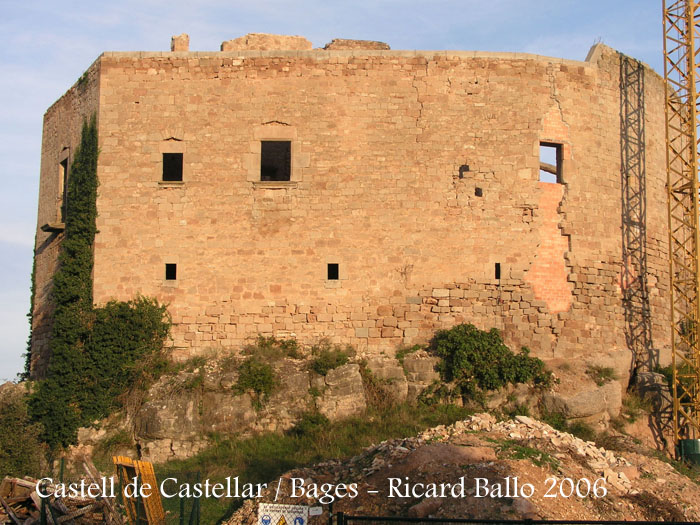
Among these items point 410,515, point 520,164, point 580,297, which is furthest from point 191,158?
point 410,515

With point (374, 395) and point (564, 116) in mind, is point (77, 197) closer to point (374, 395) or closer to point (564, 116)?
point (374, 395)

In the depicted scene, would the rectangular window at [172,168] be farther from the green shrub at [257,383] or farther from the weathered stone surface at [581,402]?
the weathered stone surface at [581,402]

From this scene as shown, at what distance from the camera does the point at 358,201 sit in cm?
1855

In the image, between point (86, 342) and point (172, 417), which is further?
point (86, 342)

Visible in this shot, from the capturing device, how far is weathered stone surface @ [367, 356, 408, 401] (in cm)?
1728

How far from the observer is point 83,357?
17.8 m

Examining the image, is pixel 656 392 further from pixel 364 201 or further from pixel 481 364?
pixel 364 201

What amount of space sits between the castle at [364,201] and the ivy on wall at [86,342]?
0.35 metres

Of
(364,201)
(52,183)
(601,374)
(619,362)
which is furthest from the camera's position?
(52,183)

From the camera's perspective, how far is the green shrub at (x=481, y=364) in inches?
685

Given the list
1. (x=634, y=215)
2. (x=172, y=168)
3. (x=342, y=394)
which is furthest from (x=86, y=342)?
(x=634, y=215)

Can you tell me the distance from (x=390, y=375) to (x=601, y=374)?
14.9 feet

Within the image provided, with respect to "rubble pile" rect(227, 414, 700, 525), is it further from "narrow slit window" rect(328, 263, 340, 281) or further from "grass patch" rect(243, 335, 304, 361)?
"narrow slit window" rect(328, 263, 340, 281)

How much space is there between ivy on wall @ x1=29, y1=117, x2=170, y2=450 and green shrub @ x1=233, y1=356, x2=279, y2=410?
6.16 ft
